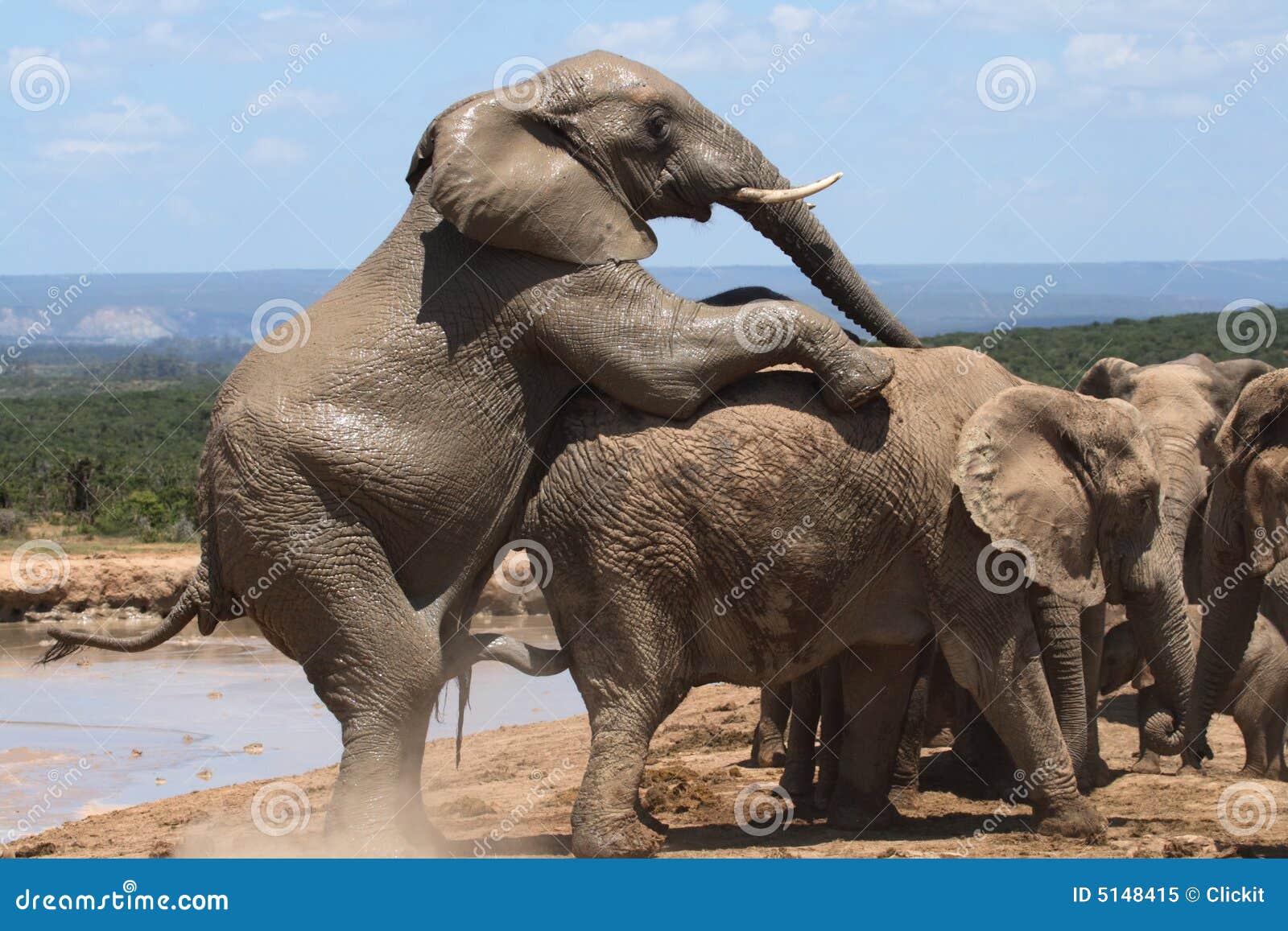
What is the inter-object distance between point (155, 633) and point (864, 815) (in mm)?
3502

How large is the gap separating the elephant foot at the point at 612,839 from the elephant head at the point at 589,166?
246cm

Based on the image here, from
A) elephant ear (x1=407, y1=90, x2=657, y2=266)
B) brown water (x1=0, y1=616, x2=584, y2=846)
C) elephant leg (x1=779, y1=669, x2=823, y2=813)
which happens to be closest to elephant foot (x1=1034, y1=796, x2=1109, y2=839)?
elephant leg (x1=779, y1=669, x2=823, y2=813)

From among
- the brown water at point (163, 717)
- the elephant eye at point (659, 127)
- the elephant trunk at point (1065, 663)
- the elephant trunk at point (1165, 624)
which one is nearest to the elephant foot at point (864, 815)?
the elephant trunk at point (1065, 663)

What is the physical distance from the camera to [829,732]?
9.26 meters

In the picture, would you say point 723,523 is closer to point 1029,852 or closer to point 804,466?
point 804,466

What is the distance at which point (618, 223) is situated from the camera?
779 cm

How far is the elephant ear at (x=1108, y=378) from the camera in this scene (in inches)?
484

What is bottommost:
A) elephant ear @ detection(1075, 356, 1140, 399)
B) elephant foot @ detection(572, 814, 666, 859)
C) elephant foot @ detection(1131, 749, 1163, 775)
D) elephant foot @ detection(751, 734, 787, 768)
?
elephant foot @ detection(751, 734, 787, 768)

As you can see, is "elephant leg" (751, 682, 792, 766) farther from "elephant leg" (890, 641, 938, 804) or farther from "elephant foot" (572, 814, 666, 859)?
"elephant foot" (572, 814, 666, 859)

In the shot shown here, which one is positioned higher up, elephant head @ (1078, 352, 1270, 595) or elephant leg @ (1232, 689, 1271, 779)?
elephant head @ (1078, 352, 1270, 595)

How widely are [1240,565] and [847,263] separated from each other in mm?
2273

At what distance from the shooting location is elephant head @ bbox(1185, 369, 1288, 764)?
7676 millimetres

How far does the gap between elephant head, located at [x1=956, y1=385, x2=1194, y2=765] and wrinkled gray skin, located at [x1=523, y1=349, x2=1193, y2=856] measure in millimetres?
13

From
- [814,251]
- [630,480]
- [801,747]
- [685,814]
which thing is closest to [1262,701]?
[801,747]
